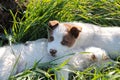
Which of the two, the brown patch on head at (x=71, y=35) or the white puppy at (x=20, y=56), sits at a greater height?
the brown patch on head at (x=71, y=35)

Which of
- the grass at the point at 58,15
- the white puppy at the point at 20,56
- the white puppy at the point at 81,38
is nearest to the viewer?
the white puppy at the point at 20,56

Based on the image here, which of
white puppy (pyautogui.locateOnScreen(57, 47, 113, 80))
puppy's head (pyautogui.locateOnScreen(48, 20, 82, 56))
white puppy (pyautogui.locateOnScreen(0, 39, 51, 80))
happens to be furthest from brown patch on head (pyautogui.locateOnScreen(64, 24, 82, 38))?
white puppy (pyautogui.locateOnScreen(0, 39, 51, 80))

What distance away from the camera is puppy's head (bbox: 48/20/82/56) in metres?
4.47

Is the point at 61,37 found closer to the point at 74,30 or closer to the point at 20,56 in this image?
the point at 74,30

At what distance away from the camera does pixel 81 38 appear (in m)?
4.78

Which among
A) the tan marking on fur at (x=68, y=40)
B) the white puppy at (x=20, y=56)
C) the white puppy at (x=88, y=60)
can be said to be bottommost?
the white puppy at (x=88, y=60)

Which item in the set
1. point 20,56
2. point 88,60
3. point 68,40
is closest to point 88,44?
point 88,60

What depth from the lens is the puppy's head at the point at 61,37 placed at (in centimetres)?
447

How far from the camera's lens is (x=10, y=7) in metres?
5.17

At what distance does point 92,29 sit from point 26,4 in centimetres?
98

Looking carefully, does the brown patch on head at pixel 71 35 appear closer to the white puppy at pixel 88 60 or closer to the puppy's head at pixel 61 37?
the puppy's head at pixel 61 37

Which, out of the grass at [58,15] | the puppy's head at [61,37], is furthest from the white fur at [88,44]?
the grass at [58,15]

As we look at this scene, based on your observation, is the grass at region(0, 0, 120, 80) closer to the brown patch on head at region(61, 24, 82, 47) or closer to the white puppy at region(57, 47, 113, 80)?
the white puppy at region(57, 47, 113, 80)

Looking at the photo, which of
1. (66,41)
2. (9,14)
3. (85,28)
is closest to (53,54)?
A: (66,41)
